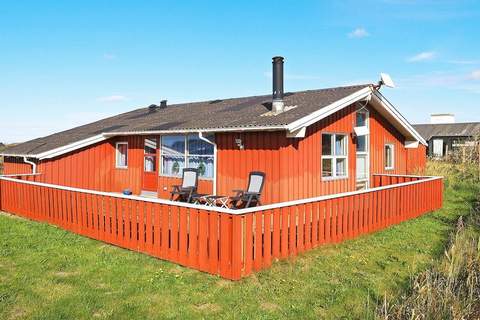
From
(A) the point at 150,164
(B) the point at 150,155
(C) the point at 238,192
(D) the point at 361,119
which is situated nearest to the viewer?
(C) the point at 238,192

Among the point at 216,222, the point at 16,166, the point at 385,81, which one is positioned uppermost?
the point at 385,81

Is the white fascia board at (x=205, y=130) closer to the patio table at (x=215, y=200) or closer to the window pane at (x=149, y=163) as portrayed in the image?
the window pane at (x=149, y=163)

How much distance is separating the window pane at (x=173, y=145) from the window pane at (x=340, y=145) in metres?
4.96

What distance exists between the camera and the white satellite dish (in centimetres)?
1207

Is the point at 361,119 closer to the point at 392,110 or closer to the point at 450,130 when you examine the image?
the point at 392,110

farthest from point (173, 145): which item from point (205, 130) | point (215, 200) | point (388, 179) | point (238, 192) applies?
point (388, 179)

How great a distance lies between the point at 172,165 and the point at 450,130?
3753cm

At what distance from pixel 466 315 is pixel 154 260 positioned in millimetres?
4693

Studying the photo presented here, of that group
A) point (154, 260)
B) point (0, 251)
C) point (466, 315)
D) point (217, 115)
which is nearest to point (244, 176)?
point (217, 115)

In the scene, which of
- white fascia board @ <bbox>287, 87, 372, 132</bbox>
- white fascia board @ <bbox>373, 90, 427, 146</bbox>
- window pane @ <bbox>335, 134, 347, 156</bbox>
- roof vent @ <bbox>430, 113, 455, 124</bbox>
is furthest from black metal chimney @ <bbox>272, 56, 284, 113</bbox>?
roof vent @ <bbox>430, 113, 455, 124</bbox>

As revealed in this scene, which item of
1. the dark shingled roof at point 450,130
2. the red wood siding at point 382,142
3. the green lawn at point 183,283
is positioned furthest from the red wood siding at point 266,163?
the dark shingled roof at point 450,130

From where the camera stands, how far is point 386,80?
1214 cm

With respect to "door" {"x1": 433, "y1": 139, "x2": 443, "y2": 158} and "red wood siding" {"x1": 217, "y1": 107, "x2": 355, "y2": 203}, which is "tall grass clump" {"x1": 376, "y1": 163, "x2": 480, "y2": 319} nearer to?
"red wood siding" {"x1": 217, "y1": 107, "x2": 355, "y2": 203}

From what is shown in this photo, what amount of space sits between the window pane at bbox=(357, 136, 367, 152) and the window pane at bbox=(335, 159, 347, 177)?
5.18ft
